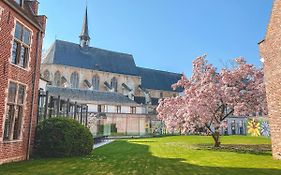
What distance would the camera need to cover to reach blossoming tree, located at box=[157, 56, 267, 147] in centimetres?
2031

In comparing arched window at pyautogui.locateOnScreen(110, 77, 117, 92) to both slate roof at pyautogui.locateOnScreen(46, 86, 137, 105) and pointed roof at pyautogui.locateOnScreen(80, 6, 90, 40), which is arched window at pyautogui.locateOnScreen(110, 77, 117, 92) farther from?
pointed roof at pyautogui.locateOnScreen(80, 6, 90, 40)

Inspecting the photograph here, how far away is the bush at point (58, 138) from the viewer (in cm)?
1257

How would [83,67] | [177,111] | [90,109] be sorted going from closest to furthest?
[177,111] → [90,109] → [83,67]

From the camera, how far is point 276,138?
497 inches

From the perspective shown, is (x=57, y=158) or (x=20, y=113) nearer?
(x=20, y=113)

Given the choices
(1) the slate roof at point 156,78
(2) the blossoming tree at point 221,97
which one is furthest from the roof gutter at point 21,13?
(1) the slate roof at point 156,78

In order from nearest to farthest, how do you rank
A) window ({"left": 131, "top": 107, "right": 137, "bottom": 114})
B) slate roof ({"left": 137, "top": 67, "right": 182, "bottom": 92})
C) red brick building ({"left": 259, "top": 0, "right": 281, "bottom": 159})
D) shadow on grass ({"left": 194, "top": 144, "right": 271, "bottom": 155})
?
1. red brick building ({"left": 259, "top": 0, "right": 281, "bottom": 159})
2. shadow on grass ({"left": 194, "top": 144, "right": 271, "bottom": 155})
3. window ({"left": 131, "top": 107, "right": 137, "bottom": 114})
4. slate roof ({"left": 137, "top": 67, "right": 182, "bottom": 92})

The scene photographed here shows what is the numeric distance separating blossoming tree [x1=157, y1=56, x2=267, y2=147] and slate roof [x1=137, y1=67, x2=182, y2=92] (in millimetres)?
47509

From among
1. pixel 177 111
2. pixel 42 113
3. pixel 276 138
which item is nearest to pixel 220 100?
pixel 177 111

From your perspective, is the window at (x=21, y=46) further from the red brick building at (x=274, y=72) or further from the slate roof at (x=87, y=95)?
the slate roof at (x=87, y=95)

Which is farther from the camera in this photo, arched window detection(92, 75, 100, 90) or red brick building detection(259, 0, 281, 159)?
arched window detection(92, 75, 100, 90)

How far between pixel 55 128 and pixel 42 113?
2.86 metres

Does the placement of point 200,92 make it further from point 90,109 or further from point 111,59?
point 111,59

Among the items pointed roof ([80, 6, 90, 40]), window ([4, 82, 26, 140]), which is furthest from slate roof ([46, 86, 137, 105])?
window ([4, 82, 26, 140])
